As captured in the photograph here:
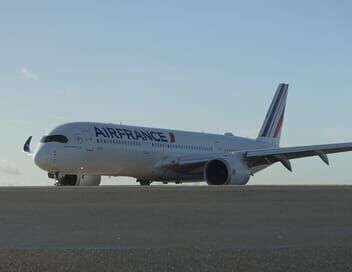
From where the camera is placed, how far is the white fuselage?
2830 cm

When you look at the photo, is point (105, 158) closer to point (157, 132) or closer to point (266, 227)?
point (157, 132)

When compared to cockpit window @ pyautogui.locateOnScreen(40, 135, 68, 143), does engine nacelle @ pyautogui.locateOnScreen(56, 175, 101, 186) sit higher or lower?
lower

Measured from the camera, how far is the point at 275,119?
46625mm

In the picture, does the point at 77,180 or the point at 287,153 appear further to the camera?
the point at 287,153

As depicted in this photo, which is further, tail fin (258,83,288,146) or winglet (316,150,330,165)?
tail fin (258,83,288,146)

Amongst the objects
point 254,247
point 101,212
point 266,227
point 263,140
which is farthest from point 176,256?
point 263,140

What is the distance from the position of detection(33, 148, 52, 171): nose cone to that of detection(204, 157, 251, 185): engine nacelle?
691 cm

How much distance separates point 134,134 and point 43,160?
→ 5.61 metres

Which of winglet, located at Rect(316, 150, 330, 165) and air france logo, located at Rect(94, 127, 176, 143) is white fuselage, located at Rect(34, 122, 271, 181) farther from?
A: winglet, located at Rect(316, 150, 330, 165)

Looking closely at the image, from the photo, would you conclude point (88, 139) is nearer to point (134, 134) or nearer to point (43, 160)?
point (43, 160)

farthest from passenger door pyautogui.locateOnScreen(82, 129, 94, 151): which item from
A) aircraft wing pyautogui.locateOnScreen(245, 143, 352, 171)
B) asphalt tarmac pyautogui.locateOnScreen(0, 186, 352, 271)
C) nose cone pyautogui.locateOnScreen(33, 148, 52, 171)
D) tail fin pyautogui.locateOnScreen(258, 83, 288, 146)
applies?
tail fin pyautogui.locateOnScreen(258, 83, 288, 146)

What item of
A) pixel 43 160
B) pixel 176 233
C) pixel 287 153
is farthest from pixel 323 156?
pixel 176 233

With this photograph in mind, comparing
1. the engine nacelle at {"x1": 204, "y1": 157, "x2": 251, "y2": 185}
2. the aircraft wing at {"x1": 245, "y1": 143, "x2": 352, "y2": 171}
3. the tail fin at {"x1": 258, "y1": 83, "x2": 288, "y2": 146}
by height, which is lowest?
the engine nacelle at {"x1": 204, "y1": 157, "x2": 251, "y2": 185}

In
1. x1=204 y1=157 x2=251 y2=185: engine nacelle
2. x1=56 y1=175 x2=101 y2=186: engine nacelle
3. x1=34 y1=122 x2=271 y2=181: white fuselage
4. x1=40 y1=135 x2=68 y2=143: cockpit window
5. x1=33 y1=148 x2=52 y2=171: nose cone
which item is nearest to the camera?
x1=33 y1=148 x2=52 y2=171: nose cone
